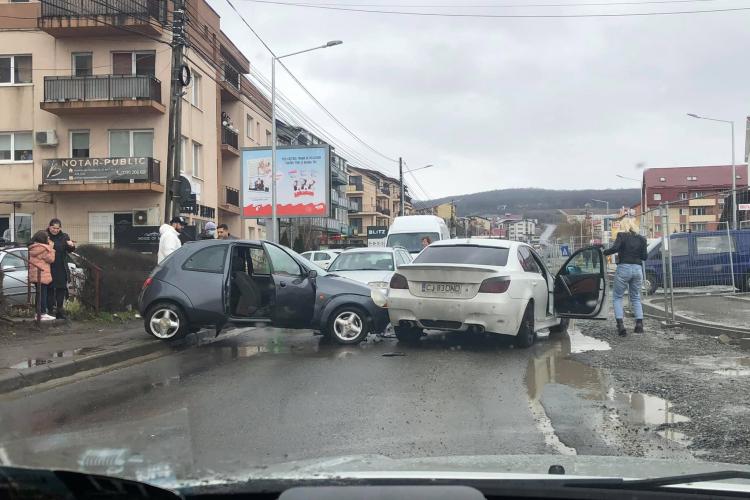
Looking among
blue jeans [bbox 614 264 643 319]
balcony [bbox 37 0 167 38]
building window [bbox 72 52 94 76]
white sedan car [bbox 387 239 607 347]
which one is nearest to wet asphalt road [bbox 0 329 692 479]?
white sedan car [bbox 387 239 607 347]

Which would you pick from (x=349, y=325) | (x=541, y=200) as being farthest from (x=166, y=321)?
(x=541, y=200)

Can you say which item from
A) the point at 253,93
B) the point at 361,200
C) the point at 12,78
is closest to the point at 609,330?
the point at 12,78

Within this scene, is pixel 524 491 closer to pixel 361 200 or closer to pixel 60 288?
pixel 60 288

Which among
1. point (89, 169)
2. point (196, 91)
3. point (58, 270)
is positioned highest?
point (196, 91)

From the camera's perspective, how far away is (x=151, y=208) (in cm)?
2831

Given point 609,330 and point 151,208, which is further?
point 151,208

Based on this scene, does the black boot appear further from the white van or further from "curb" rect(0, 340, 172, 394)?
the white van

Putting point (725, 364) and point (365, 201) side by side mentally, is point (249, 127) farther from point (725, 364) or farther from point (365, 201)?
point (365, 201)

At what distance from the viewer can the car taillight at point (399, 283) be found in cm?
956

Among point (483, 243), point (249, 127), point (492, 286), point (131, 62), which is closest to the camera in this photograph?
point (492, 286)

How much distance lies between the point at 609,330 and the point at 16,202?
2460 centimetres

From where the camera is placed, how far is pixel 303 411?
5996 millimetres

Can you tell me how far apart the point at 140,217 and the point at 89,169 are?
108 inches

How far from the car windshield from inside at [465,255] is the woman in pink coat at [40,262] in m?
6.04
